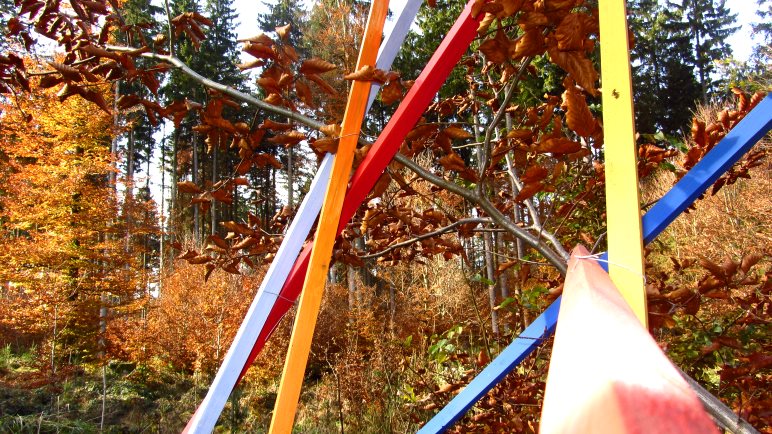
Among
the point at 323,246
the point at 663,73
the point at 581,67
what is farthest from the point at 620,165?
the point at 663,73

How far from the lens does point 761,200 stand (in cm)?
1073

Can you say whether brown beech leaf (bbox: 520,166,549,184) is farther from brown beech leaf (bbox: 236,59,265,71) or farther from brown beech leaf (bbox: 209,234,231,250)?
brown beech leaf (bbox: 209,234,231,250)

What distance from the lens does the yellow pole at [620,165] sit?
22.0 inches

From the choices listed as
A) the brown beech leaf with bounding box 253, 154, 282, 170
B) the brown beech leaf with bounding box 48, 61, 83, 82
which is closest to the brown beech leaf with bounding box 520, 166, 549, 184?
the brown beech leaf with bounding box 253, 154, 282, 170

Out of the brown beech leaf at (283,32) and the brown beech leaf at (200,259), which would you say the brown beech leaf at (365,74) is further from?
the brown beech leaf at (200,259)

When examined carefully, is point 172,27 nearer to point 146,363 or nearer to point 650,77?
point 146,363

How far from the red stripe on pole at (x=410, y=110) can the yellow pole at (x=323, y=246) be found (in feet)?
0.16

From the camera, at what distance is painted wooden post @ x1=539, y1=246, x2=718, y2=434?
286 mm

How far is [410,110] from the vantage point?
0.95 metres

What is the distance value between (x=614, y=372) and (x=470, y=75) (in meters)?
1.91

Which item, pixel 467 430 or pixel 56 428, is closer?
pixel 467 430

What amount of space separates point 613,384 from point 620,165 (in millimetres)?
361

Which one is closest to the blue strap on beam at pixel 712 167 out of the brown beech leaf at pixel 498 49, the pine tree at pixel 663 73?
the brown beech leaf at pixel 498 49

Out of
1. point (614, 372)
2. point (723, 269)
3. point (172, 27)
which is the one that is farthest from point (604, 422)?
point (172, 27)
